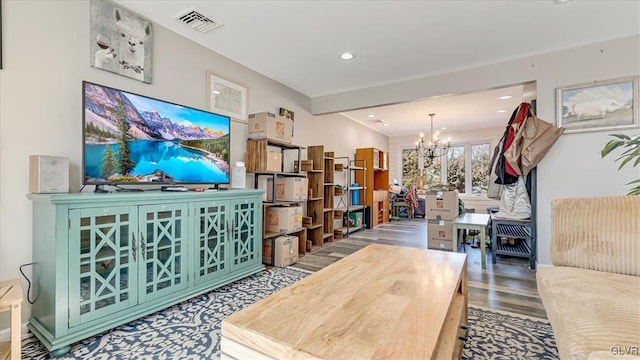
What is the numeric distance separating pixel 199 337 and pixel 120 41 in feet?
7.93

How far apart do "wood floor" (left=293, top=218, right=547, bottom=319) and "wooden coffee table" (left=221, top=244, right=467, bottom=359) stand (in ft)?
3.64

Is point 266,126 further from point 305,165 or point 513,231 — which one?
point 513,231

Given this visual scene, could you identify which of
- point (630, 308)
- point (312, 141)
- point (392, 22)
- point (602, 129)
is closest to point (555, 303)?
point (630, 308)

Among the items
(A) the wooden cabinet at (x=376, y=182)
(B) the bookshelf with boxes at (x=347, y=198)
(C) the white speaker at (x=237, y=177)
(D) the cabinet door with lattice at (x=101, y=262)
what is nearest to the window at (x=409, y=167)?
(A) the wooden cabinet at (x=376, y=182)

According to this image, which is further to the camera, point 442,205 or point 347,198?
point 347,198

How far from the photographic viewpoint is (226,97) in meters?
3.24

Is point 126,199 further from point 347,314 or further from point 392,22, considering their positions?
point 392,22

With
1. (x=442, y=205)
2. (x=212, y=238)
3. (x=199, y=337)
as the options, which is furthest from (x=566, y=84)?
(x=199, y=337)

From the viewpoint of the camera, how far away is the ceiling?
2311 millimetres

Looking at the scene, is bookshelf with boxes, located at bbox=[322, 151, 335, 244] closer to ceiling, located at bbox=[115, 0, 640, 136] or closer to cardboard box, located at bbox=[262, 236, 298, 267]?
cardboard box, located at bbox=[262, 236, 298, 267]

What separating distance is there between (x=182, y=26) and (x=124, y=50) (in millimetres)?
591

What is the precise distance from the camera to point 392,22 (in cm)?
254

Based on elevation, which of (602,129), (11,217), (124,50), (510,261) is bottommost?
(510,261)

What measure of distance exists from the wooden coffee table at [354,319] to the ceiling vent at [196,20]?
2.45m
